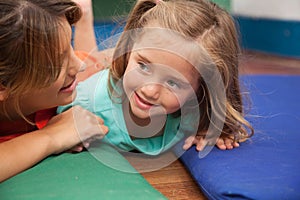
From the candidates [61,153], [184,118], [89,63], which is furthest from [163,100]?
[89,63]

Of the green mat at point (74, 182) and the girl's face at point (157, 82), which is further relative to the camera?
the girl's face at point (157, 82)

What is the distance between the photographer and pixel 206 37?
85 cm

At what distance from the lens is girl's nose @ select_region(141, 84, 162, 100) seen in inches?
32.0

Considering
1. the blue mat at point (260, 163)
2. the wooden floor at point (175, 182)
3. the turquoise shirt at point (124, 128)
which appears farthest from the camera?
the turquoise shirt at point (124, 128)

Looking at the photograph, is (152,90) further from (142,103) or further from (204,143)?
(204,143)

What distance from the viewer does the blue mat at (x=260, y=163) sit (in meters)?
0.69

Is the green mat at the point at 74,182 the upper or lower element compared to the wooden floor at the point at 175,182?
upper

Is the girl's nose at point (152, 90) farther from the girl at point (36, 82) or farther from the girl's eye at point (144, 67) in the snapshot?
the girl at point (36, 82)

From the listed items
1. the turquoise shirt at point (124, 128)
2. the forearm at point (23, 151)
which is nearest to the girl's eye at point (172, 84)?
the turquoise shirt at point (124, 128)

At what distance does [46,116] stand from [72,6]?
0.26 meters

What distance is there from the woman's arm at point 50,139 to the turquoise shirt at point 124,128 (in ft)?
0.11

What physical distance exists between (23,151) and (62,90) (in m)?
0.15

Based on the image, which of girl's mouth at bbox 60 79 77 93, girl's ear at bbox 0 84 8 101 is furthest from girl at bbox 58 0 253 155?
girl's ear at bbox 0 84 8 101

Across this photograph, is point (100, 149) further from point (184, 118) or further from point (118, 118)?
point (184, 118)
